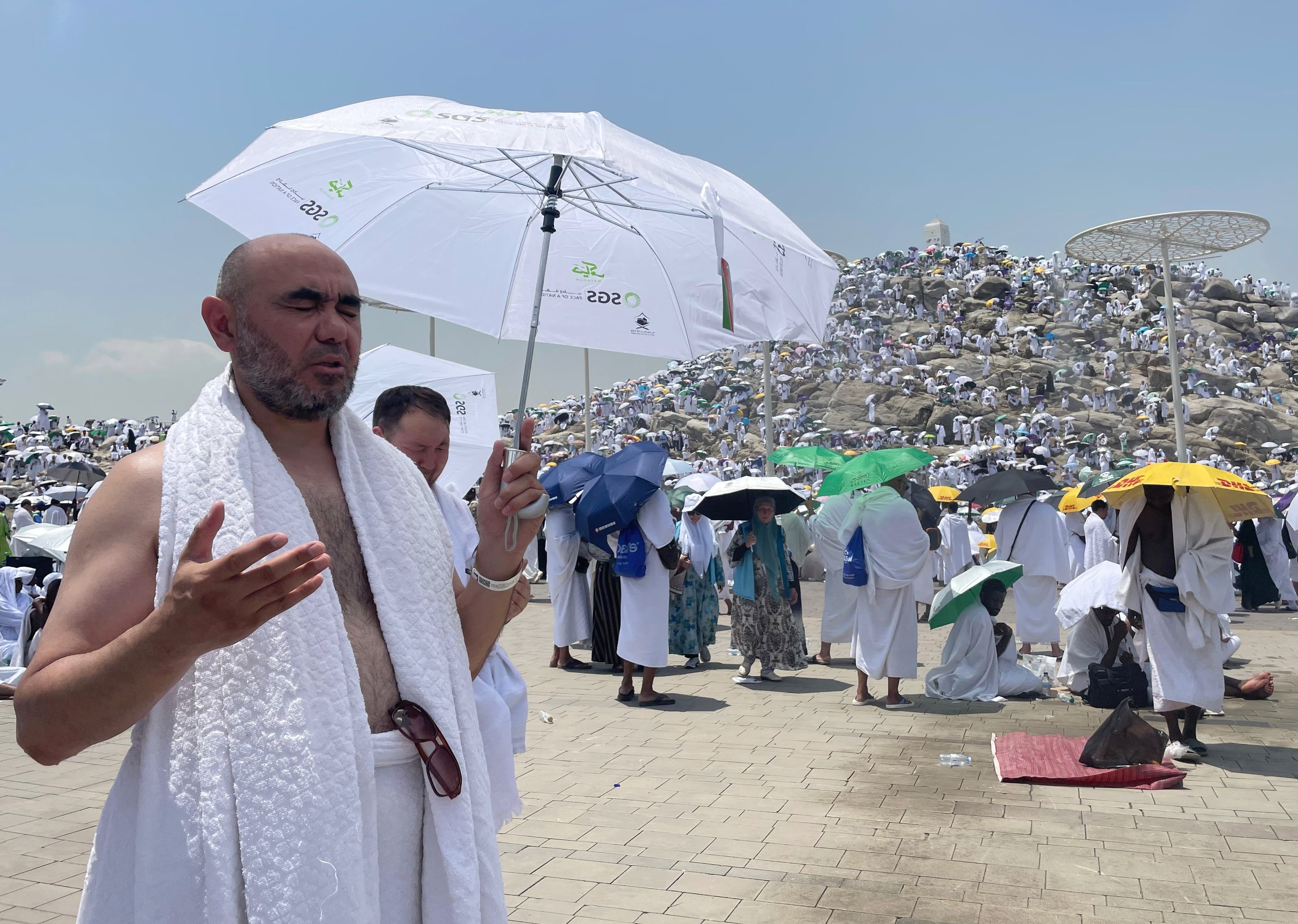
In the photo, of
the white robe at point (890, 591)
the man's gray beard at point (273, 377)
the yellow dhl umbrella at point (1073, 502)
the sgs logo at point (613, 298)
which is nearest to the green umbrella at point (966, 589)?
the white robe at point (890, 591)

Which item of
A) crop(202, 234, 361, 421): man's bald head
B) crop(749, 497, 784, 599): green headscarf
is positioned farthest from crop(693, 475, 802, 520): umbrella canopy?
crop(202, 234, 361, 421): man's bald head

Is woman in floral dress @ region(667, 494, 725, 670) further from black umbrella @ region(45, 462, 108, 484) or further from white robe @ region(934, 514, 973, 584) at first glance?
black umbrella @ region(45, 462, 108, 484)

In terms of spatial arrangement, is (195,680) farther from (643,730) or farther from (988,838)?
(643,730)

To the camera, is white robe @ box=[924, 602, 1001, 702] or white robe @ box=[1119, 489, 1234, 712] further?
white robe @ box=[924, 602, 1001, 702]

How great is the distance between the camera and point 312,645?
161 centimetres

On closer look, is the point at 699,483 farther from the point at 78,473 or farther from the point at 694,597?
the point at 78,473

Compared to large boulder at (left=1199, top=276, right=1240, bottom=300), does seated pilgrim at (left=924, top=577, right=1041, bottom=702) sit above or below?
below

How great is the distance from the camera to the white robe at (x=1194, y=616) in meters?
6.41

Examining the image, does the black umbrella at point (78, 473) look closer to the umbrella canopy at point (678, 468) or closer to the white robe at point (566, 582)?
the umbrella canopy at point (678, 468)

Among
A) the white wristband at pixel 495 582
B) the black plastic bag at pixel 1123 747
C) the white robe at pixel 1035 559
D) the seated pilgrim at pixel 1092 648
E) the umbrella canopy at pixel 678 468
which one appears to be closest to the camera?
the white wristband at pixel 495 582

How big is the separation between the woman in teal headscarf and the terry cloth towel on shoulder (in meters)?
7.53

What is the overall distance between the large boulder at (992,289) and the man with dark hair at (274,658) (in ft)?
188

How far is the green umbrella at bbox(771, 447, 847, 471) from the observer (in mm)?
11867

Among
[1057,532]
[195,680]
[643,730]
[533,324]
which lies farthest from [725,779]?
[1057,532]
